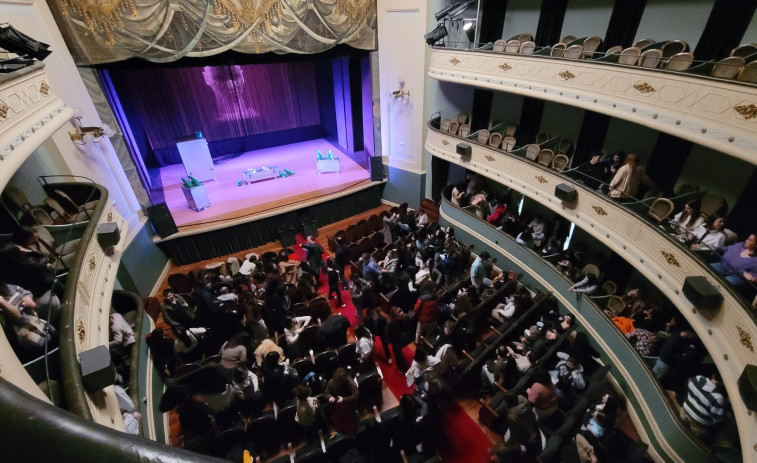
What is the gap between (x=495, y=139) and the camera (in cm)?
918

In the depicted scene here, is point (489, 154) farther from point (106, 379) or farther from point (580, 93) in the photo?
point (106, 379)

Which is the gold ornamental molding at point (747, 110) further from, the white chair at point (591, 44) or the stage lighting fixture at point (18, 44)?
the stage lighting fixture at point (18, 44)

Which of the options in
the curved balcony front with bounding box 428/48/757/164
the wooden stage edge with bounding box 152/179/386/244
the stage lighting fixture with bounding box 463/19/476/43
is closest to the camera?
the curved balcony front with bounding box 428/48/757/164

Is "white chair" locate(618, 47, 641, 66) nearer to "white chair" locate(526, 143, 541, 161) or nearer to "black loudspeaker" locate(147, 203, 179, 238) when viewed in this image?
"white chair" locate(526, 143, 541, 161)

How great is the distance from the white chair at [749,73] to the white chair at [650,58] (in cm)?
115

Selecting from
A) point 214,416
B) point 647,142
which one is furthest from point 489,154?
point 214,416

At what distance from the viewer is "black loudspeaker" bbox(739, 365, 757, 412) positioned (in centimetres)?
350

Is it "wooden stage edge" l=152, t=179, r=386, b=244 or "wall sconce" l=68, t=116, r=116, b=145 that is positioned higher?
"wall sconce" l=68, t=116, r=116, b=145

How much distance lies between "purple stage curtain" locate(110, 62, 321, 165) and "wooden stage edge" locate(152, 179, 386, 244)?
5.33 meters

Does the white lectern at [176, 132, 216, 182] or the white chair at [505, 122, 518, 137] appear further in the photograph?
the white lectern at [176, 132, 216, 182]

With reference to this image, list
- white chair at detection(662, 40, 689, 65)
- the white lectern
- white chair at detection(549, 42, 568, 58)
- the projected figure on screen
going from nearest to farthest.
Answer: white chair at detection(662, 40, 689, 65) → white chair at detection(549, 42, 568, 58) → the white lectern → the projected figure on screen

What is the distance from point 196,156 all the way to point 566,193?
10794 mm

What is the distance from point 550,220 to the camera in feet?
30.4

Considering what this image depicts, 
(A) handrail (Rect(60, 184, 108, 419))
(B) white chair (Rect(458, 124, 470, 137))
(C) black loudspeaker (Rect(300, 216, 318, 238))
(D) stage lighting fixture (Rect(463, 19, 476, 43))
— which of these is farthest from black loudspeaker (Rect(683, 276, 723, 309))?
(C) black loudspeaker (Rect(300, 216, 318, 238))
